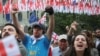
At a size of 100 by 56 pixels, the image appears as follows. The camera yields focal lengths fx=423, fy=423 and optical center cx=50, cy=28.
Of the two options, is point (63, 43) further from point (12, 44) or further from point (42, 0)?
point (42, 0)

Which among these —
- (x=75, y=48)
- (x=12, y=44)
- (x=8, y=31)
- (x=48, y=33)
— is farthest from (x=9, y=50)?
(x=48, y=33)

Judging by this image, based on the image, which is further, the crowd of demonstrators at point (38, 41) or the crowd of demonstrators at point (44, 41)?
the crowd of demonstrators at point (38, 41)

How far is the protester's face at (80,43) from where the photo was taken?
6.14 m

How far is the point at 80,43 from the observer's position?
6.18 m

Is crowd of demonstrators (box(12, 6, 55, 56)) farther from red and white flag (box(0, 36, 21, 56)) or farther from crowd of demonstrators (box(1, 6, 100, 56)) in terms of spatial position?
red and white flag (box(0, 36, 21, 56))

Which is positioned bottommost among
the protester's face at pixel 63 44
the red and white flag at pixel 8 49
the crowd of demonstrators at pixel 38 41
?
the protester's face at pixel 63 44

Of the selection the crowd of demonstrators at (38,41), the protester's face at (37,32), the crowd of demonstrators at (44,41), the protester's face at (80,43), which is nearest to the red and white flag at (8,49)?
the crowd of demonstrators at (44,41)

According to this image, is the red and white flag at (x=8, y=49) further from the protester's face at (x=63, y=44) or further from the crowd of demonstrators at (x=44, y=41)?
the protester's face at (x=63, y=44)

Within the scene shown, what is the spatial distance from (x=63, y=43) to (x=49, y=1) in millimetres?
15624

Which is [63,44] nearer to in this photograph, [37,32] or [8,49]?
[37,32]

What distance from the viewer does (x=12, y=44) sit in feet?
13.6

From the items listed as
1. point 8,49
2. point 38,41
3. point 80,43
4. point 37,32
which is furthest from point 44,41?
point 8,49

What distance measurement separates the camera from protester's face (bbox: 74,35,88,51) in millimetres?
6145

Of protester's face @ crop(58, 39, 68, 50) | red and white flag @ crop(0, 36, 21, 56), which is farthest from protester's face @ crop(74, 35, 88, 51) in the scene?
red and white flag @ crop(0, 36, 21, 56)
